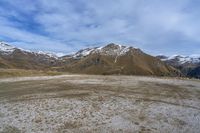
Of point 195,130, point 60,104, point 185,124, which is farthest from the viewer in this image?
point 60,104

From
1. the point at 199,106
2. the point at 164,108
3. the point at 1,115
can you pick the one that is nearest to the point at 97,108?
the point at 164,108

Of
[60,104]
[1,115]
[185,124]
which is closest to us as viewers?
[185,124]

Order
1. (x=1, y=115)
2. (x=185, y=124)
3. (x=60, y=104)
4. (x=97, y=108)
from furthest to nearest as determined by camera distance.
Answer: (x=60, y=104)
(x=97, y=108)
(x=1, y=115)
(x=185, y=124)

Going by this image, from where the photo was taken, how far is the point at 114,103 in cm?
3488

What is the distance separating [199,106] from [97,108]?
1392 centimetres

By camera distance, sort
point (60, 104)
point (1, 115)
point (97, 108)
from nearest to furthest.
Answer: point (1, 115) → point (97, 108) → point (60, 104)

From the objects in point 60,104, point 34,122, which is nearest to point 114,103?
point 60,104

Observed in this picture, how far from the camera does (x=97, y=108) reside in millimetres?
31078

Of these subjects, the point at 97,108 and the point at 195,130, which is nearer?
the point at 195,130

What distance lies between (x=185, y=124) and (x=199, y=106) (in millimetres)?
10791

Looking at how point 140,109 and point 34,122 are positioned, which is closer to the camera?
point 34,122

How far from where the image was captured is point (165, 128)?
24.0m

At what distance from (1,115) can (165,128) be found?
16.4 m

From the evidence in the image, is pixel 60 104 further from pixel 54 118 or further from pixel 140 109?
pixel 140 109
